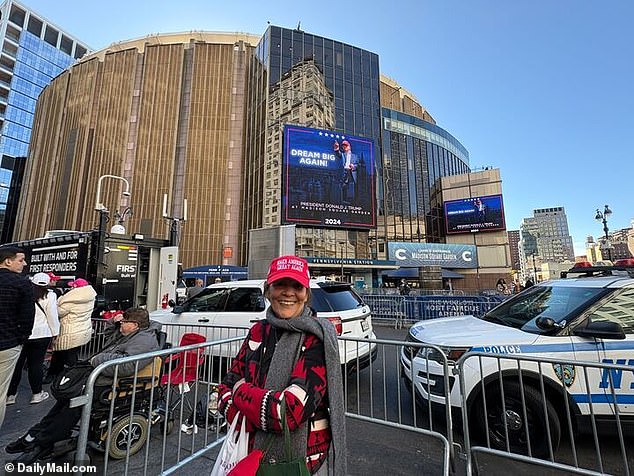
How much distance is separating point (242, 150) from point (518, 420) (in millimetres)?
38412

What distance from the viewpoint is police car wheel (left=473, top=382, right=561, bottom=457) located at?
9.93 ft

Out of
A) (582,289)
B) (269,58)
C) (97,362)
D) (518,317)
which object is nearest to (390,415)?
(518,317)

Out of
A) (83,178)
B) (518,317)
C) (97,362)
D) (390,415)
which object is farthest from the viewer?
(83,178)

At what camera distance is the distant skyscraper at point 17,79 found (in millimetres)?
56406

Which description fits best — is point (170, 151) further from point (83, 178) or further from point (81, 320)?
point (81, 320)

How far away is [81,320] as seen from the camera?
205 inches

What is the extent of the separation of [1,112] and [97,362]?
264ft

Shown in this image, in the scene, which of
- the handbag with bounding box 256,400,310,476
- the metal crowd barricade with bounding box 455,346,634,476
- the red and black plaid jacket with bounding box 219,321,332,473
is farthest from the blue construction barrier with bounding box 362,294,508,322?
the handbag with bounding box 256,400,310,476

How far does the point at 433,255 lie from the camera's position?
1425 inches

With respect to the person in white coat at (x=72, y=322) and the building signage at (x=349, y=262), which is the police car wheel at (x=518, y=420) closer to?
the person in white coat at (x=72, y=322)

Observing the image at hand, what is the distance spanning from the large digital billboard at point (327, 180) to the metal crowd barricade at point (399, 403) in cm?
2330

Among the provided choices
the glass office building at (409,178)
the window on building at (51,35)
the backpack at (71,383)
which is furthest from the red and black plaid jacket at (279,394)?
the window on building at (51,35)

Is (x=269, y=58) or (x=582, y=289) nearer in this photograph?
(x=582, y=289)

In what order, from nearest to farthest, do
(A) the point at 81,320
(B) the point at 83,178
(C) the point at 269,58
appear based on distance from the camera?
1. (A) the point at 81,320
2. (C) the point at 269,58
3. (B) the point at 83,178
